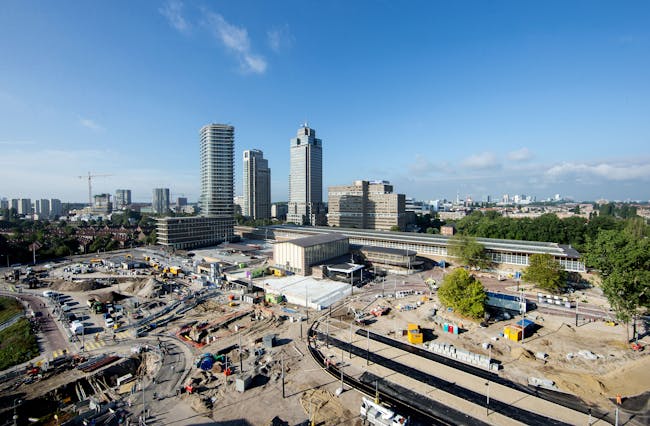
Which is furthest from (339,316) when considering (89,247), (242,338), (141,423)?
(89,247)

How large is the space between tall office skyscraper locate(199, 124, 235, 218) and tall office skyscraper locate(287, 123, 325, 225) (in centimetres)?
7436

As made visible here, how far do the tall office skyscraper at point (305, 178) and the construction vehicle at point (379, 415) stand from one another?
15942 cm

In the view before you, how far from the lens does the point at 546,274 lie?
5206 cm

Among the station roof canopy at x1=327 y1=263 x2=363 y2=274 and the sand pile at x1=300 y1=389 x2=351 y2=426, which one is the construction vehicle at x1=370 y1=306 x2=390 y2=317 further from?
the sand pile at x1=300 y1=389 x2=351 y2=426

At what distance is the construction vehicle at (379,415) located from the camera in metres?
22.1

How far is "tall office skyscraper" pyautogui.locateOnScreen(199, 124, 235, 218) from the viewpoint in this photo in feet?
364

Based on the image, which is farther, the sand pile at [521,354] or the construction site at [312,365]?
the sand pile at [521,354]

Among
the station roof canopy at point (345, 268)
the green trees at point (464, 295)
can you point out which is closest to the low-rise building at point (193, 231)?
the station roof canopy at point (345, 268)

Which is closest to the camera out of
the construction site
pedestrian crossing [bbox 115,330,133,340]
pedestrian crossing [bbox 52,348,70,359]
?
the construction site

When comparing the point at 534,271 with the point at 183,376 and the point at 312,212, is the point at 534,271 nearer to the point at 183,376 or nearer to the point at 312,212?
the point at 183,376

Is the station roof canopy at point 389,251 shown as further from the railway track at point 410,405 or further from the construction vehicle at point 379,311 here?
the railway track at point 410,405

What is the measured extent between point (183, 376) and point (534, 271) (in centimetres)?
5705

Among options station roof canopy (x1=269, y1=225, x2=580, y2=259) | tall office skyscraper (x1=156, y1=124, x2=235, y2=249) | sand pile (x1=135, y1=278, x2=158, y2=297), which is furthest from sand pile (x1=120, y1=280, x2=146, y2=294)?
tall office skyscraper (x1=156, y1=124, x2=235, y2=249)

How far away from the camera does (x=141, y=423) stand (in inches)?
917
